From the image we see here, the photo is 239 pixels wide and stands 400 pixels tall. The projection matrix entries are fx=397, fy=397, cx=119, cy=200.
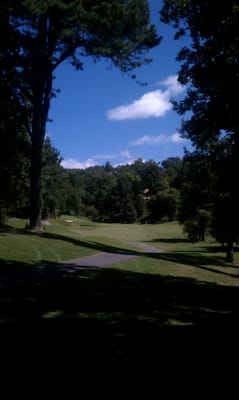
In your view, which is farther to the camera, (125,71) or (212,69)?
(125,71)

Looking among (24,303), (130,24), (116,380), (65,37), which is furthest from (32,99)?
(116,380)

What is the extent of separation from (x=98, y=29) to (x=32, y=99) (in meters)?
5.55

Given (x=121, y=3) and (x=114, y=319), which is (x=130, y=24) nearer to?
(x=121, y=3)

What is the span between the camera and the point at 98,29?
22.2 m

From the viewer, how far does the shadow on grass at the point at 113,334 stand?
168 inches

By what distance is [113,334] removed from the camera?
5.90m

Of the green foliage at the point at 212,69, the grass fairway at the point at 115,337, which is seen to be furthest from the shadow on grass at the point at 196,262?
the grass fairway at the point at 115,337

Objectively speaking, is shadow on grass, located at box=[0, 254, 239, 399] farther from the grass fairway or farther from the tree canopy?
the tree canopy

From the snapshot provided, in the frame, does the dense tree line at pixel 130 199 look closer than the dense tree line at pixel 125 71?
No

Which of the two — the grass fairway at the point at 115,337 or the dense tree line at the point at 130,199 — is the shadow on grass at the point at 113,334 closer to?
the grass fairway at the point at 115,337

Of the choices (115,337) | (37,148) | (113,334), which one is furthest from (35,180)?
(115,337)

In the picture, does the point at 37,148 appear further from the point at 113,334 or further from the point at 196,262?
the point at 113,334

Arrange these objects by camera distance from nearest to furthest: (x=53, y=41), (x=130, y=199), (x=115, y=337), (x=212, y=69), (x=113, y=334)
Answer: (x=115, y=337) < (x=113, y=334) < (x=212, y=69) < (x=53, y=41) < (x=130, y=199)

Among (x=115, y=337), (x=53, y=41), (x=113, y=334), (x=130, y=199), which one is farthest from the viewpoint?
(x=130, y=199)
